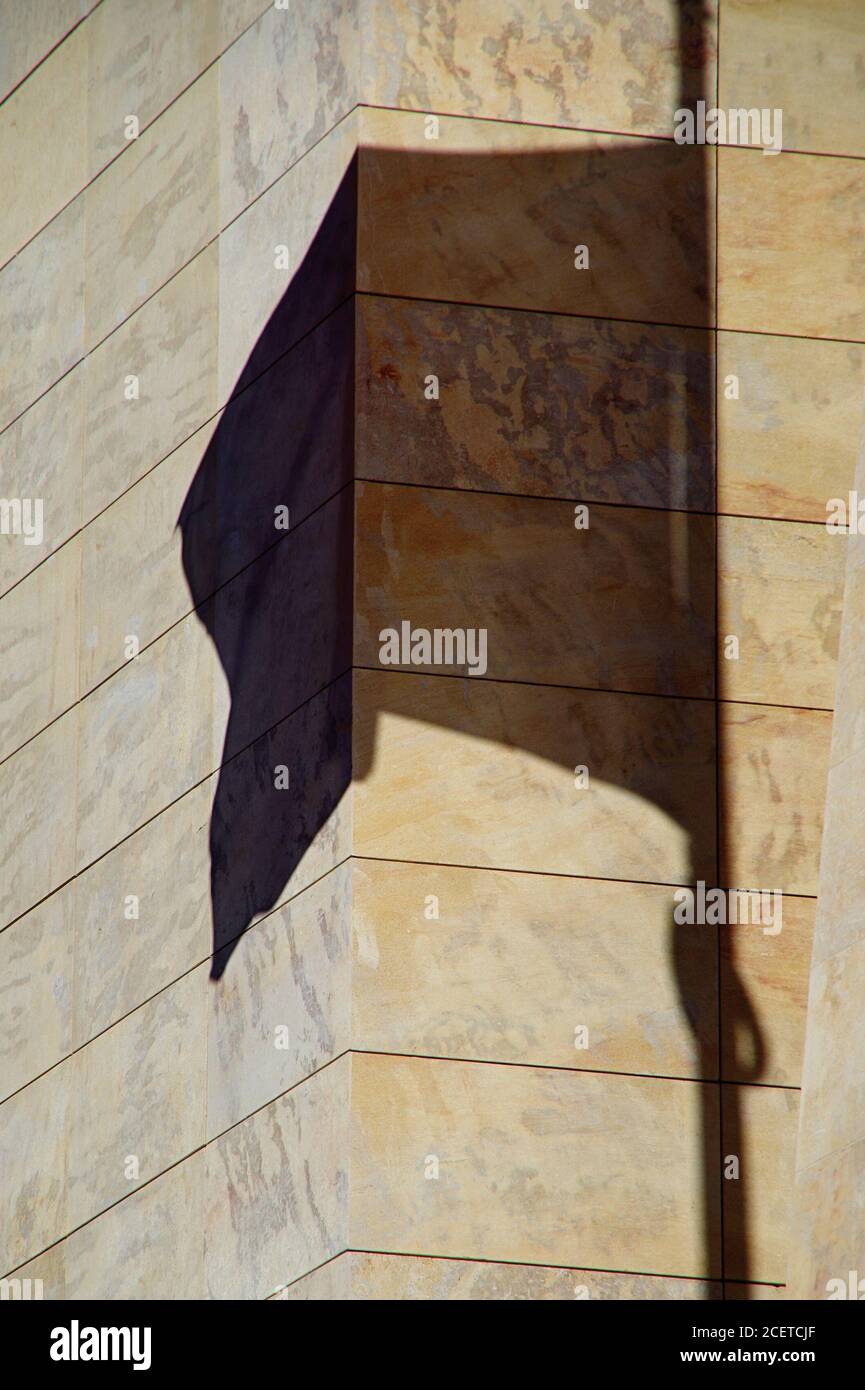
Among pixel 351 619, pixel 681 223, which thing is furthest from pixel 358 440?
pixel 681 223

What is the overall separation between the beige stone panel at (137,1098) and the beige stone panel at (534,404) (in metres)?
4.43

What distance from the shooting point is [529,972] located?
1984 centimetres

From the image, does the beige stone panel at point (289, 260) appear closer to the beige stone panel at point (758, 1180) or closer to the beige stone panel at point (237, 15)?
the beige stone panel at point (237, 15)

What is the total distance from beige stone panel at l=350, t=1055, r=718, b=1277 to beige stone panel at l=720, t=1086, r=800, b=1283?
0.15m

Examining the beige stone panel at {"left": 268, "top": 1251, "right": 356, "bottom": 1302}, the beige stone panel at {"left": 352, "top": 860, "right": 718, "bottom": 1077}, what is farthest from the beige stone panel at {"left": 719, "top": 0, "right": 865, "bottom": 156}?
the beige stone panel at {"left": 268, "top": 1251, "right": 356, "bottom": 1302}

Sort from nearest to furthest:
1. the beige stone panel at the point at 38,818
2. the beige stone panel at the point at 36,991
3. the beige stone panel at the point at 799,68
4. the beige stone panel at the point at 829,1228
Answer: the beige stone panel at the point at 829,1228, the beige stone panel at the point at 799,68, the beige stone panel at the point at 36,991, the beige stone panel at the point at 38,818

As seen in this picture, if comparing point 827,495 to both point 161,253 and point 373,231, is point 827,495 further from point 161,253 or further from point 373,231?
point 161,253

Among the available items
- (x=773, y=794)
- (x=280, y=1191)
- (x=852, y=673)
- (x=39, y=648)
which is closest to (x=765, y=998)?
(x=773, y=794)

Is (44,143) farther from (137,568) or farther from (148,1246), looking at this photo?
(148,1246)

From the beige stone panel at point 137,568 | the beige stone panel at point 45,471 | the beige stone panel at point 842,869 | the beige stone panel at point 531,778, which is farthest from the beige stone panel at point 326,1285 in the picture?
the beige stone panel at point 45,471

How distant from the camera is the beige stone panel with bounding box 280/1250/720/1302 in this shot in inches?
736

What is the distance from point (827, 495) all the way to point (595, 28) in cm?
419

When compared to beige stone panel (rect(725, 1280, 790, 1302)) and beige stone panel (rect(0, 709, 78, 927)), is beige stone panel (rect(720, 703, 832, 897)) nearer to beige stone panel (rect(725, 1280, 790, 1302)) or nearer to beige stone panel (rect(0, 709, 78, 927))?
beige stone panel (rect(725, 1280, 790, 1302))

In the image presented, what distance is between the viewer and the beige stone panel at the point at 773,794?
20.7 meters
